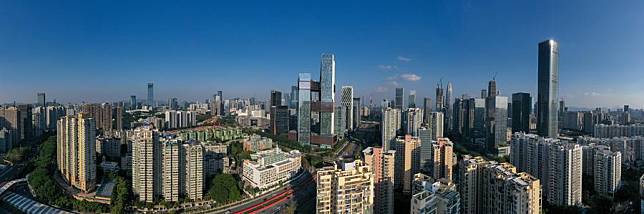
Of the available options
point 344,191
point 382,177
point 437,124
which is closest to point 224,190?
point 382,177

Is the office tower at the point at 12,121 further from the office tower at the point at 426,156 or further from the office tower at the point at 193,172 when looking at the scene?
the office tower at the point at 426,156

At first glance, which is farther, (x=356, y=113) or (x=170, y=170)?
(x=356, y=113)

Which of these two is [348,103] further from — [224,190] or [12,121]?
[12,121]

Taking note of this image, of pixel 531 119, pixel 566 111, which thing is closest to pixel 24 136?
pixel 531 119

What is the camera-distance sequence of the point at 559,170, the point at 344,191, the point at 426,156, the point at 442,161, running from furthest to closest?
the point at 426,156, the point at 442,161, the point at 559,170, the point at 344,191

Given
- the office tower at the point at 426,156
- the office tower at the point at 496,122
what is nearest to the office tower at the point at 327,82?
the office tower at the point at 496,122

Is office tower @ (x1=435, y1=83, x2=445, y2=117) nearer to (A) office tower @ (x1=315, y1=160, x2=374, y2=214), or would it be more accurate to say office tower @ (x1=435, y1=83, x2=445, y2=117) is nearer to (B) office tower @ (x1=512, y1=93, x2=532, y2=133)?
(B) office tower @ (x1=512, y1=93, x2=532, y2=133)
